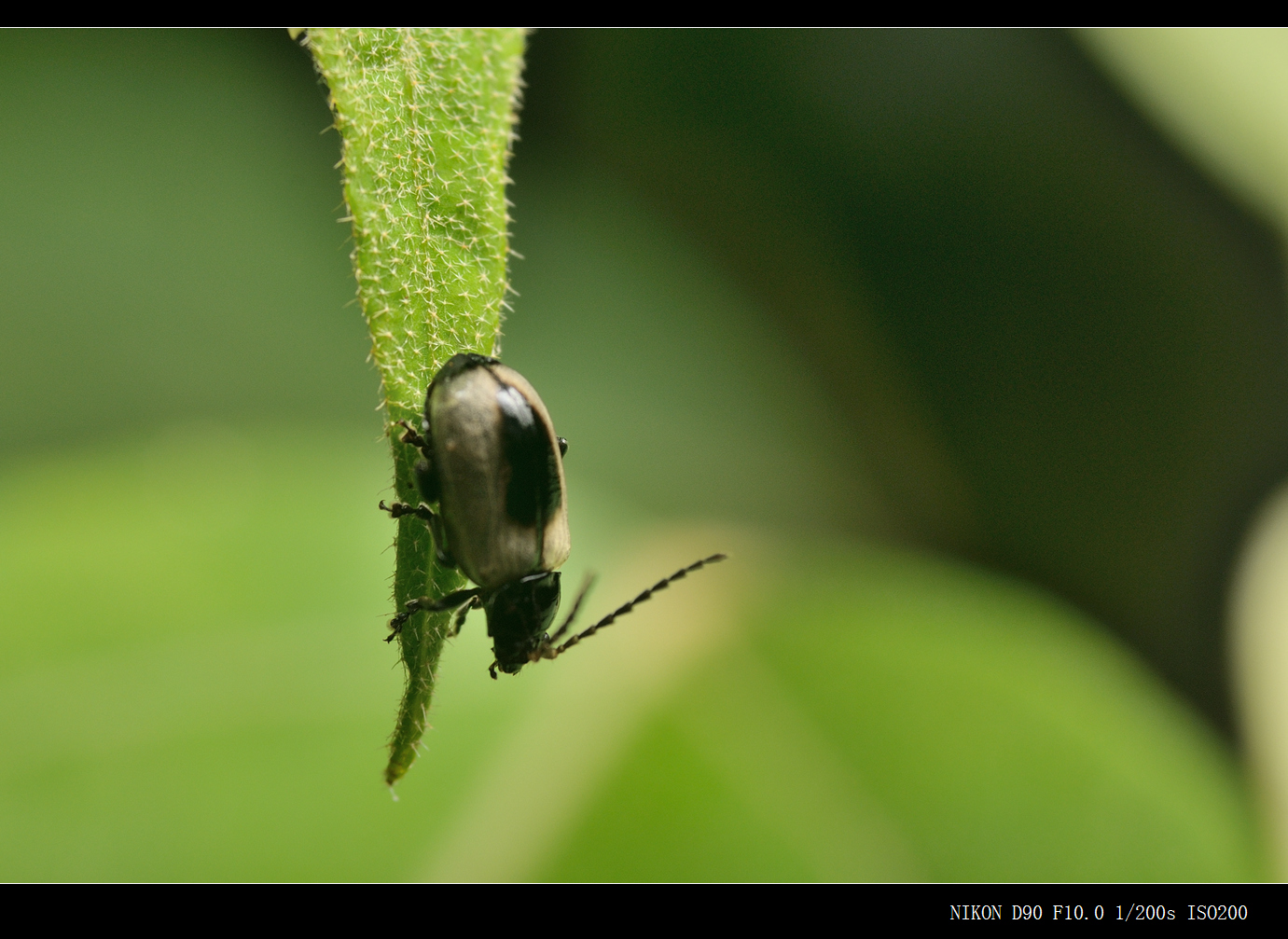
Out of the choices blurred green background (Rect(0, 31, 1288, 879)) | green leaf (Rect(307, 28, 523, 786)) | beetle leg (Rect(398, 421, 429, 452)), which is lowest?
blurred green background (Rect(0, 31, 1288, 879))

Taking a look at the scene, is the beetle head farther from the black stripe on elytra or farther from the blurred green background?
the blurred green background

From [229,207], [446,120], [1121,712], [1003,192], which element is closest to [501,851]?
[446,120]

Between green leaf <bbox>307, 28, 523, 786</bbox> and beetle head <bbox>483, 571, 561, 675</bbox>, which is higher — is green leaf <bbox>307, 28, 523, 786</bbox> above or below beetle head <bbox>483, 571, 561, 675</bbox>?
above

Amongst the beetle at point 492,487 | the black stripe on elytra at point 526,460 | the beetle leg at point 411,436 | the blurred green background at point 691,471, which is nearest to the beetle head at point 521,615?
the beetle at point 492,487

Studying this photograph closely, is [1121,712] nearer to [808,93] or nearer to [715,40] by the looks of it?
[808,93]

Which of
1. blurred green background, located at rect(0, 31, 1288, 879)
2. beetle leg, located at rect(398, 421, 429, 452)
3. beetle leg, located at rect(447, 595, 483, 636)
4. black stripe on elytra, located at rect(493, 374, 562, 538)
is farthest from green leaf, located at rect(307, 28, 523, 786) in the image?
blurred green background, located at rect(0, 31, 1288, 879)

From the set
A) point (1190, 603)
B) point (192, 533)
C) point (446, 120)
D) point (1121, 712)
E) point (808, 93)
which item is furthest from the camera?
point (808, 93)

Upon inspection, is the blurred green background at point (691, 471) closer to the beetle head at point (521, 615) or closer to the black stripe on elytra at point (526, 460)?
the beetle head at point (521, 615)
